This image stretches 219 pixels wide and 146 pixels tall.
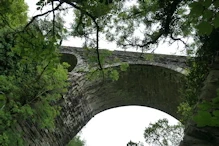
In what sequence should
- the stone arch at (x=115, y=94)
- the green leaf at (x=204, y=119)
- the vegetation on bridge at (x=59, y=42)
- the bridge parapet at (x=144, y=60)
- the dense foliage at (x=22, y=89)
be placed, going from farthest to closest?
the bridge parapet at (x=144, y=60) < the stone arch at (x=115, y=94) < the dense foliage at (x=22, y=89) < the vegetation on bridge at (x=59, y=42) < the green leaf at (x=204, y=119)

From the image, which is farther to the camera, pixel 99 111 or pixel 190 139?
pixel 99 111

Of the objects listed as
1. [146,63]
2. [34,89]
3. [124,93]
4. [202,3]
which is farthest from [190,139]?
[124,93]

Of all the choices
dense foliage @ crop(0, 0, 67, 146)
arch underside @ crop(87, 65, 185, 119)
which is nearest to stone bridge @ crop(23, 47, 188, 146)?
arch underside @ crop(87, 65, 185, 119)

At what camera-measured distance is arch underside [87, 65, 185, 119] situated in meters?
8.28

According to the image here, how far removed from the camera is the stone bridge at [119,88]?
731cm

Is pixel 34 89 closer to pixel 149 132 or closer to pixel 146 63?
pixel 146 63

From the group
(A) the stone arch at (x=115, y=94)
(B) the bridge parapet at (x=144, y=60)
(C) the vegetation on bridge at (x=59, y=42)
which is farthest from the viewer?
(B) the bridge parapet at (x=144, y=60)

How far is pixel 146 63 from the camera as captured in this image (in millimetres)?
8312

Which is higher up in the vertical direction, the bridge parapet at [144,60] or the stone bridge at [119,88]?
the bridge parapet at [144,60]

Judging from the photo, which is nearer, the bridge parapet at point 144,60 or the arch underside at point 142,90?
the bridge parapet at point 144,60

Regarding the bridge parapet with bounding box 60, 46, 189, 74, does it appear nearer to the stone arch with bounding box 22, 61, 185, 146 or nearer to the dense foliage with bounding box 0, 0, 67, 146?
the stone arch with bounding box 22, 61, 185, 146

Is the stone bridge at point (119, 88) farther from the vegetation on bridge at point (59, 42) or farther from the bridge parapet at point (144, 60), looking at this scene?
the vegetation on bridge at point (59, 42)

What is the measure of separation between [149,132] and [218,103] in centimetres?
1090

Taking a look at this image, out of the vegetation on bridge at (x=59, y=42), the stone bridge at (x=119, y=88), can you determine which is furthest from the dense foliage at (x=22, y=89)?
the stone bridge at (x=119, y=88)
